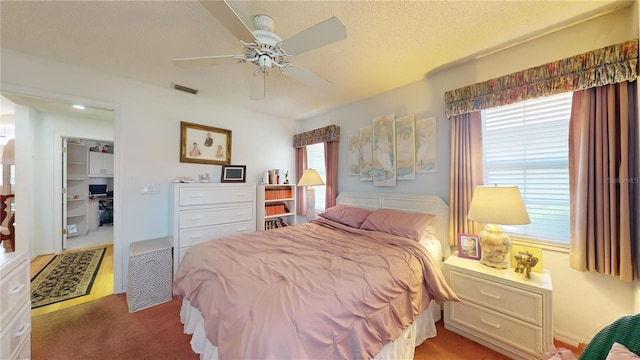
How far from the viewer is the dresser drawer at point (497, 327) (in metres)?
1.54

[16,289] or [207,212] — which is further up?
[207,212]

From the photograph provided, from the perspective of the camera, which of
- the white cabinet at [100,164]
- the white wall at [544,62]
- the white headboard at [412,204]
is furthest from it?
the white cabinet at [100,164]

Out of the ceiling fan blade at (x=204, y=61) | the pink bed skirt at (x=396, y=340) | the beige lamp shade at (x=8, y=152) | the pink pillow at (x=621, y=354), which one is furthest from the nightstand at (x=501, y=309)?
the beige lamp shade at (x=8, y=152)

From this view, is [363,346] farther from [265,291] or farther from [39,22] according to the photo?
[39,22]

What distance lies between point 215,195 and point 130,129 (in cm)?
121

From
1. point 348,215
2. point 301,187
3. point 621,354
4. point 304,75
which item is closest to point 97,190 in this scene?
point 301,187

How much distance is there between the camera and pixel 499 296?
1679 mm

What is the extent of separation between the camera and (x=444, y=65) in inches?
91.6

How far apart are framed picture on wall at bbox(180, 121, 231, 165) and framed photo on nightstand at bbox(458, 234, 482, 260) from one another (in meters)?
3.17

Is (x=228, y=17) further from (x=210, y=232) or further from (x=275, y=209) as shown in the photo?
(x=275, y=209)

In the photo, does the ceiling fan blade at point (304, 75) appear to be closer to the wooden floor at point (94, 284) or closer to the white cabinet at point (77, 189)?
the wooden floor at point (94, 284)

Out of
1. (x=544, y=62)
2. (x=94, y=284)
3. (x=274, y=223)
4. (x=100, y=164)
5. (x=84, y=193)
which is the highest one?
(x=544, y=62)

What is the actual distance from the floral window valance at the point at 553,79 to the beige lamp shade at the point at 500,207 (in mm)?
836

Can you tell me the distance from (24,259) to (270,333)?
1.73 metres
